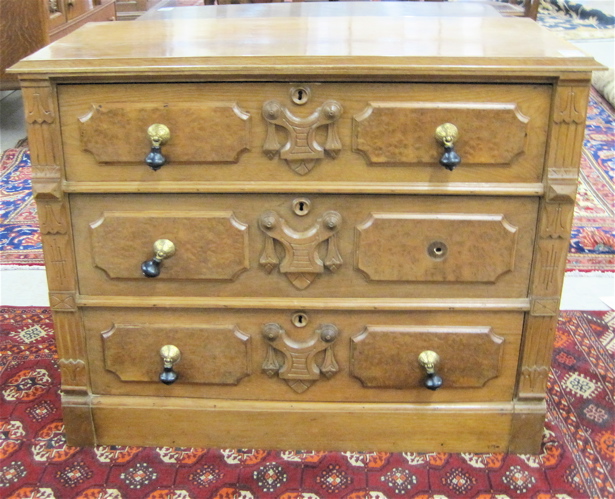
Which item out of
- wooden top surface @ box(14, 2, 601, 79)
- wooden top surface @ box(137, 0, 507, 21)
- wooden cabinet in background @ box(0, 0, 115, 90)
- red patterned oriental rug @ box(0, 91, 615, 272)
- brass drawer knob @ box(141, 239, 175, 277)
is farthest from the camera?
wooden cabinet in background @ box(0, 0, 115, 90)

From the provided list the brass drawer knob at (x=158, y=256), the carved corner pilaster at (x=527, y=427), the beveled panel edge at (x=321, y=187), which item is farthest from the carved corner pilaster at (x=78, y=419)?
the carved corner pilaster at (x=527, y=427)

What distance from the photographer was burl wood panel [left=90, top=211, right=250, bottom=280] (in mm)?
1287

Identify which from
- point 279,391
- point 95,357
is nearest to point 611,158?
point 279,391

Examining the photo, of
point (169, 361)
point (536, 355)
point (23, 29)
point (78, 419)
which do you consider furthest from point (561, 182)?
point (23, 29)

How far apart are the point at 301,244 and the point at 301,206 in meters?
0.07

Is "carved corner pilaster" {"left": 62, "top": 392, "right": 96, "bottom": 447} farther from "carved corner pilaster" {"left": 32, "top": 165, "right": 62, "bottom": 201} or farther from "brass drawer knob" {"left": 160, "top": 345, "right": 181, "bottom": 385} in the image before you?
"carved corner pilaster" {"left": 32, "top": 165, "right": 62, "bottom": 201}

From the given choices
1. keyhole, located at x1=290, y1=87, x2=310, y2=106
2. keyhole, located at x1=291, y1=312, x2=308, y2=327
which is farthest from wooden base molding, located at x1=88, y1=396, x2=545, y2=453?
keyhole, located at x1=290, y1=87, x2=310, y2=106

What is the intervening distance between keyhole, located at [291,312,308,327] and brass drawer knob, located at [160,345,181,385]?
237 millimetres

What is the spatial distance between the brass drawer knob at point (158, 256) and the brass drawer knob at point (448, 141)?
51 centimetres

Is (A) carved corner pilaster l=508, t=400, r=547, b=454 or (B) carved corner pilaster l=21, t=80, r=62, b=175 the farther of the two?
(A) carved corner pilaster l=508, t=400, r=547, b=454

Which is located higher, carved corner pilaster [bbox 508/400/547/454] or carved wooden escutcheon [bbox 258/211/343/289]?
carved wooden escutcheon [bbox 258/211/343/289]

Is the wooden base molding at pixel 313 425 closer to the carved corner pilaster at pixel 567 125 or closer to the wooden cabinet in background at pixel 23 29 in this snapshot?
the carved corner pilaster at pixel 567 125

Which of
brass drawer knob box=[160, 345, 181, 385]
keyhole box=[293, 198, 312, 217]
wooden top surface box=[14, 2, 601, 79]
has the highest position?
wooden top surface box=[14, 2, 601, 79]

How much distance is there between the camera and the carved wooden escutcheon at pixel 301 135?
119cm
